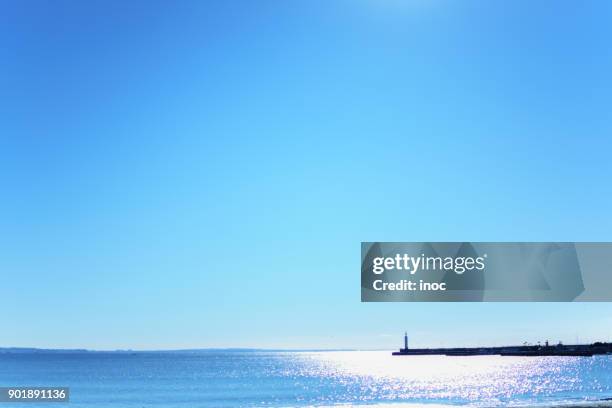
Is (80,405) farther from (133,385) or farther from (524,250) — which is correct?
(524,250)

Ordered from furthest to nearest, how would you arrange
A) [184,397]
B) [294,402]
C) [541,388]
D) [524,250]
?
[541,388], [184,397], [294,402], [524,250]

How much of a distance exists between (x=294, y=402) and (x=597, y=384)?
44882 mm

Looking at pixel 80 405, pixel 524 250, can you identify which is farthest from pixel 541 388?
pixel 524 250

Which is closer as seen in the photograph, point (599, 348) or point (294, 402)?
point (294, 402)

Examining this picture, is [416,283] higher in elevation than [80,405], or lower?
higher

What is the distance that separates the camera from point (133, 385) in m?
94.7

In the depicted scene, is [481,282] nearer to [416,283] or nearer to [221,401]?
[416,283]

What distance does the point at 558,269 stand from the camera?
1150 inches

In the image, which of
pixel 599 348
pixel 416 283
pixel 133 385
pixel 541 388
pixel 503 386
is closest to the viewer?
pixel 416 283

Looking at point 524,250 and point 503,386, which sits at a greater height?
point 524,250

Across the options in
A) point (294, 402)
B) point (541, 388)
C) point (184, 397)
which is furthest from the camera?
point (541, 388)

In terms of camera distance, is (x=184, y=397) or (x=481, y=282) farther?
(x=184, y=397)

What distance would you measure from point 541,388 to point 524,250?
58613 mm

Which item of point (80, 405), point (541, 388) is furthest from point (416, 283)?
point (541, 388)
